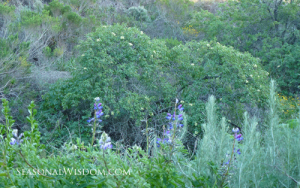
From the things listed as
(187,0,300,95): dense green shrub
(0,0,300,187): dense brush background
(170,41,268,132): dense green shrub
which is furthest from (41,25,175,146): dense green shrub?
(187,0,300,95): dense green shrub

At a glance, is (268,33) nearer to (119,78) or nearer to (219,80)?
(219,80)

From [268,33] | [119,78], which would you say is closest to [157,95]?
[119,78]

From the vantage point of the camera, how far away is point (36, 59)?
8406 mm

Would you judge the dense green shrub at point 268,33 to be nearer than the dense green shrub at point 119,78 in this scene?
No

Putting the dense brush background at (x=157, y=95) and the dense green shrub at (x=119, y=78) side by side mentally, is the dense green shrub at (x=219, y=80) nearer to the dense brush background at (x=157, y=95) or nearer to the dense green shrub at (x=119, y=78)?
the dense brush background at (x=157, y=95)

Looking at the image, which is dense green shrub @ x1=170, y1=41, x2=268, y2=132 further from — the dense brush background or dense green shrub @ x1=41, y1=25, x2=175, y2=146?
dense green shrub @ x1=41, y1=25, x2=175, y2=146

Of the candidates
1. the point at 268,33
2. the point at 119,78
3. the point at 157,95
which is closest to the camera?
the point at 119,78

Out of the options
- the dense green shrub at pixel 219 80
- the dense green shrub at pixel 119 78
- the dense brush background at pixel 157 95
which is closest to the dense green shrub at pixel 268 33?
the dense brush background at pixel 157 95

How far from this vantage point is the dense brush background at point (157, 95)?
1751 mm

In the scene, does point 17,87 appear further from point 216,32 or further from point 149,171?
point 216,32

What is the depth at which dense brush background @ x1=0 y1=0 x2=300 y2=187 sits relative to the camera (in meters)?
1.75

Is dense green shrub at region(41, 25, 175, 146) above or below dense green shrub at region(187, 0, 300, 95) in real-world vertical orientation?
below

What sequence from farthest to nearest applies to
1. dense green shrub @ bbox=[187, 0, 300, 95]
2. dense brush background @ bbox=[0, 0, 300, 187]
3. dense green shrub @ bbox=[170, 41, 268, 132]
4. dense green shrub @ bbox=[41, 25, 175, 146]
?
dense green shrub @ bbox=[187, 0, 300, 95] < dense green shrub @ bbox=[170, 41, 268, 132] < dense green shrub @ bbox=[41, 25, 175, 146] < dense brush background @ bbox=[0, 0, 300, 187]

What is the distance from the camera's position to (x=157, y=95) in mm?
5855
